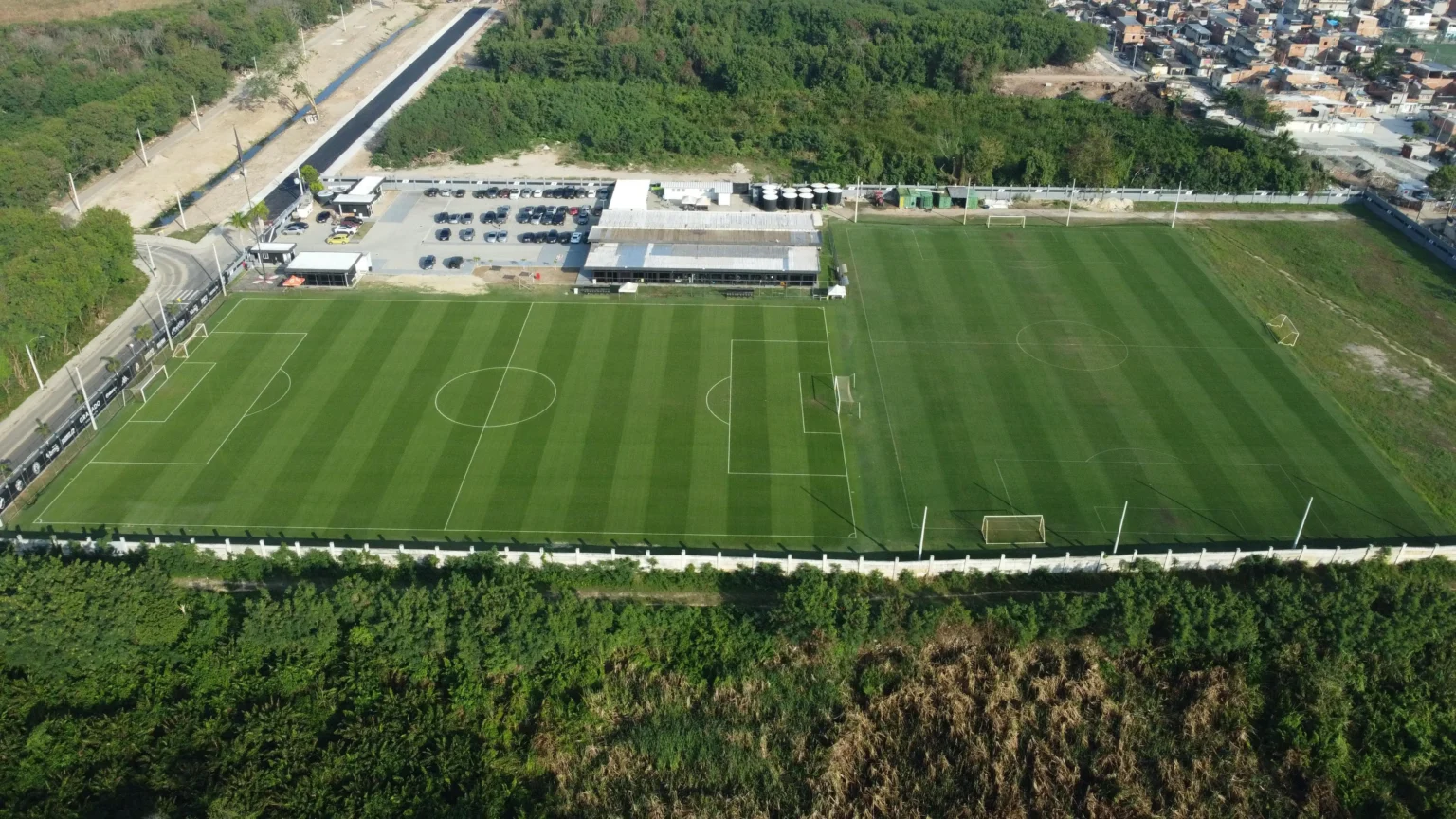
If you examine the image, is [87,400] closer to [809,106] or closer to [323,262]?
[323,262]

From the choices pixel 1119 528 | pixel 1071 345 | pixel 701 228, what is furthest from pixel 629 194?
pixel 1119 528

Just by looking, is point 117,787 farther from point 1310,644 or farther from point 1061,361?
point 1061,361

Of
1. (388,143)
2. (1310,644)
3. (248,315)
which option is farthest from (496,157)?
(1310,644)

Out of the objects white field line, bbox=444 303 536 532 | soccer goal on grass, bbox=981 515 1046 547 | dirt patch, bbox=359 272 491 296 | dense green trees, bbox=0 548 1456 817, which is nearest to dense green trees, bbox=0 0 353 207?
dirt patch, bbox=359 272 491 296

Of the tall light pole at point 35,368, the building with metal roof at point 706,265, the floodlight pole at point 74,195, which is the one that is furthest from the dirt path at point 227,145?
the building with metal roof at point 706,265

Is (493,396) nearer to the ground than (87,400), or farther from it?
nearer to the ground

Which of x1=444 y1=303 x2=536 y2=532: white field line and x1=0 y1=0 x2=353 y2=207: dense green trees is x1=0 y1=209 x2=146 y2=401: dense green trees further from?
x1=444 y1=303 x2=536 y2=532: white field line
